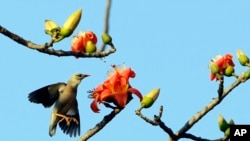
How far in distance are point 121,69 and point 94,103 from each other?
11.2 inches

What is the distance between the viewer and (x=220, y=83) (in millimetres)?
3658

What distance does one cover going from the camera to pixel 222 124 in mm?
3814

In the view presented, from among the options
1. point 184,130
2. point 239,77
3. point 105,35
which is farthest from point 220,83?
point 105,35

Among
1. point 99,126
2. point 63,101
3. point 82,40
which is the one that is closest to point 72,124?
point 63,101

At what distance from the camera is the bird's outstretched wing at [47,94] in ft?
16.7

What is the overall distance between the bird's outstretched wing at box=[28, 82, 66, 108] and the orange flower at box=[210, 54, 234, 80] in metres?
1.53

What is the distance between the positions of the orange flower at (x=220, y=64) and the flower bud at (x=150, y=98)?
0.41m

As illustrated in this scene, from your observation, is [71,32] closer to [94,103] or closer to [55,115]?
[94,103]

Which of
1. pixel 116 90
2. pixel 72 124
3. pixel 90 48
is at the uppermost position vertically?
pixel 90 48

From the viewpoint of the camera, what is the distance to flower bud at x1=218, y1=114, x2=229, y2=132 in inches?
149

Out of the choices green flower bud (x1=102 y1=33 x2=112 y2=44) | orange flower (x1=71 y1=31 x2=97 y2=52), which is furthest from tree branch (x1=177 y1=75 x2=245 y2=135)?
orange flower (x1=71 y1=31 x2=97 y2=52)

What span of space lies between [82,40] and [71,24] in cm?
29

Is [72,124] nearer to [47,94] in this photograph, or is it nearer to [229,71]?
[47,94]

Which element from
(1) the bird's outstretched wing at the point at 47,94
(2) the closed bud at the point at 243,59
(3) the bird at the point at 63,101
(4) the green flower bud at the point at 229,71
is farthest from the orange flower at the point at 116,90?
(1) the bird's outstretched wing at the point at 47,94
